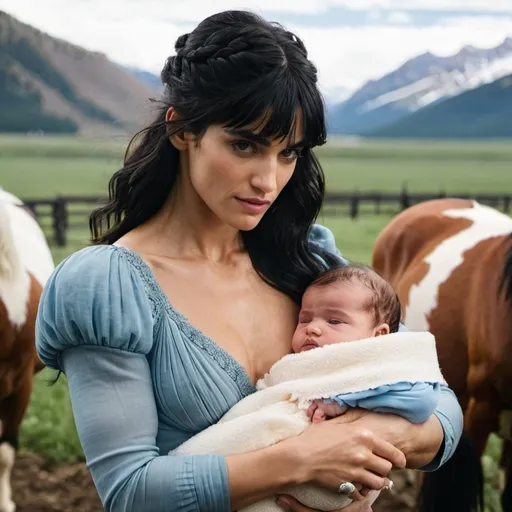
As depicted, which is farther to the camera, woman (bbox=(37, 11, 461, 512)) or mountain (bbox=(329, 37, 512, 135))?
mountain (bbox=(329, 37, 512, 135))

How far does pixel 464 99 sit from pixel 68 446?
2654 mm

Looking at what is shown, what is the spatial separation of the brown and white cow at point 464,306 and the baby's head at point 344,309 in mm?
581

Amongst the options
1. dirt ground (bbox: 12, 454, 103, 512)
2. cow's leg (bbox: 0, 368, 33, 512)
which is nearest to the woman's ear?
cow's leg (bbox: 0, 368, 33, 512)

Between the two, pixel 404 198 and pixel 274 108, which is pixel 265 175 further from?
pixel 404 198

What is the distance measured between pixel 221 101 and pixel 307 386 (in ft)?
→ 1.10

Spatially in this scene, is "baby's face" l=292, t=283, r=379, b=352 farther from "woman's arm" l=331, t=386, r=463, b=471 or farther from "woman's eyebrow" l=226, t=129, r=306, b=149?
"woman's eyebrow" l=226, t=129, r=306, b=149

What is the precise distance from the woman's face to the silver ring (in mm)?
307

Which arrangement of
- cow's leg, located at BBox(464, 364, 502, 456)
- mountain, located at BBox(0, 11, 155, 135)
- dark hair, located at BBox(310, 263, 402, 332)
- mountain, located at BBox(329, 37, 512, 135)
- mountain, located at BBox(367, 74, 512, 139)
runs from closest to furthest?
dark hair, located at BBox(310, 263, 402, 332) → cow's leg, located at BBox(464, 364, 502, 456) → mountain, located at BBox(0, 11, 155, 135) → mountain, located at BBox(329, 37, 512, 135) → mountain, located at BBox(367, 74, 512, 139)

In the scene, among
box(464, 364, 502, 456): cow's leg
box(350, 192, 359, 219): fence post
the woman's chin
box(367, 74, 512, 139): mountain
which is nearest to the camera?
the woman's chin

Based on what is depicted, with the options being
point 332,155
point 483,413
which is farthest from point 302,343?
point 332,155

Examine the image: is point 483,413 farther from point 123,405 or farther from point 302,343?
point 123,405

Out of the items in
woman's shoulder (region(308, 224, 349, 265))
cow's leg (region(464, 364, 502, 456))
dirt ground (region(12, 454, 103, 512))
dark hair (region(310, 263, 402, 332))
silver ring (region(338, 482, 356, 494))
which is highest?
woman's shoulder (region(308, 224, 349, 265))

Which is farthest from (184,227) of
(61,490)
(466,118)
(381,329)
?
(466,118)

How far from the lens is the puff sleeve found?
0.73 m
